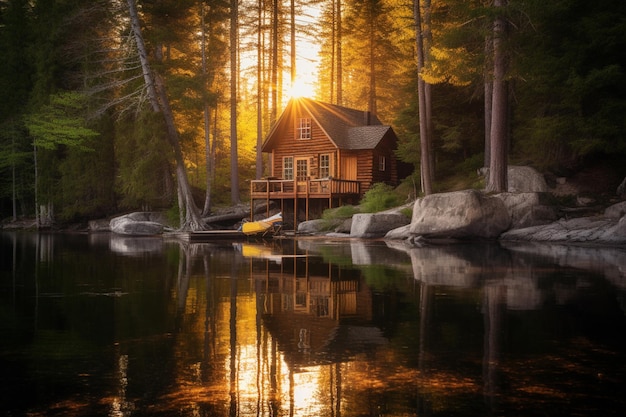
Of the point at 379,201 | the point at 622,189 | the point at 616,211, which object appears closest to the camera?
the point at 616,211

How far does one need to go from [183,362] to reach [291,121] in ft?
113

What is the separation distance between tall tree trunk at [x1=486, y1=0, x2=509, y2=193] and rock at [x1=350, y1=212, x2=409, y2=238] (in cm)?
445

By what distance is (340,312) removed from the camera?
8133 millimetres

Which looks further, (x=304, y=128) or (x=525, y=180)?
(x=304, y=128)

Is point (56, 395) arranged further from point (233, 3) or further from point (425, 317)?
point (233, 3)

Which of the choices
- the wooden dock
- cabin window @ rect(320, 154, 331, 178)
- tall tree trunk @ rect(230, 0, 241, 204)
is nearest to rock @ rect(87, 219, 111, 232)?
tall tree trunk @ rect(230, 0, 241, 204)

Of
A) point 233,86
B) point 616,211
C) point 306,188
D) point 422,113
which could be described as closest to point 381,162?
point 306,188

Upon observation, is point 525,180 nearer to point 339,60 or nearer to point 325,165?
point 325,165

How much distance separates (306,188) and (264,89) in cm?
1634

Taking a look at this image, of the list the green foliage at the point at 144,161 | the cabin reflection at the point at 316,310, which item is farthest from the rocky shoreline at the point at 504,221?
the green foliage at the point at 144,161

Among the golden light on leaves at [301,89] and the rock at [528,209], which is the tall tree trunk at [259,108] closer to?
the golden light on leaves at [301,89]

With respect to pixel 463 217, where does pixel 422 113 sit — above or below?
above

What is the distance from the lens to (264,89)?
47.5 m

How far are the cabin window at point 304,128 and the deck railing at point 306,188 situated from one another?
13.9ft
